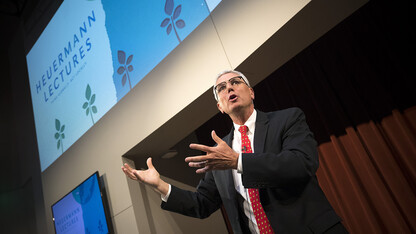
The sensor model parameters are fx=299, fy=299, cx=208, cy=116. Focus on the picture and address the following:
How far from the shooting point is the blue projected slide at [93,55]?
2398mm

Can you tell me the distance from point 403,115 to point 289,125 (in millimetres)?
1510

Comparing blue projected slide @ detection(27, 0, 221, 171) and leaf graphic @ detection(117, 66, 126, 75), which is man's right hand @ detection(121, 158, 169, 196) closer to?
blue projected slide @ detection(27, 0, 221, 171)

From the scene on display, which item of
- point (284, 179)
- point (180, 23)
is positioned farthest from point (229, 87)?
point (180, 23)

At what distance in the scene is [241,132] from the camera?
1.39m

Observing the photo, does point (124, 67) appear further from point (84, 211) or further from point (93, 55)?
point (84, 211)

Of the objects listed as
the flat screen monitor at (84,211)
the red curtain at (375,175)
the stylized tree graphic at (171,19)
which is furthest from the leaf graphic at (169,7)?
the red curtain at (375,175)

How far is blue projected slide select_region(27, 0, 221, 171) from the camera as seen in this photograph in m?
2.40

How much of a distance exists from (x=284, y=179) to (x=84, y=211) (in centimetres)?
236

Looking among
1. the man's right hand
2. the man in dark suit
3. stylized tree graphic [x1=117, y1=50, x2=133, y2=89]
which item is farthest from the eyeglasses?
stylized tree graphic [x1=117, y1=50, x2=133, y2=89]

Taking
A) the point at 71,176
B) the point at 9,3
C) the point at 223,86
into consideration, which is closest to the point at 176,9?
the point at 223,86

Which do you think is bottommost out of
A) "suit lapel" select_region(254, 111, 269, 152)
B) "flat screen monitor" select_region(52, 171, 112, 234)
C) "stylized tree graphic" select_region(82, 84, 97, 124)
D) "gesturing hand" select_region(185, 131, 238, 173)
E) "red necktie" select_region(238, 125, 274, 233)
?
"red necktie" select_region(238, 125, 274, 233)

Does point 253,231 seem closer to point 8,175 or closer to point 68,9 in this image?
point 68,9

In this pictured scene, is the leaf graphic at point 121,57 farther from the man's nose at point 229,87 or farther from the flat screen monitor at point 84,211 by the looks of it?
the man's nose at point 229,87

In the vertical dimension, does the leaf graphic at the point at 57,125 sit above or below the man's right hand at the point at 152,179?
above
